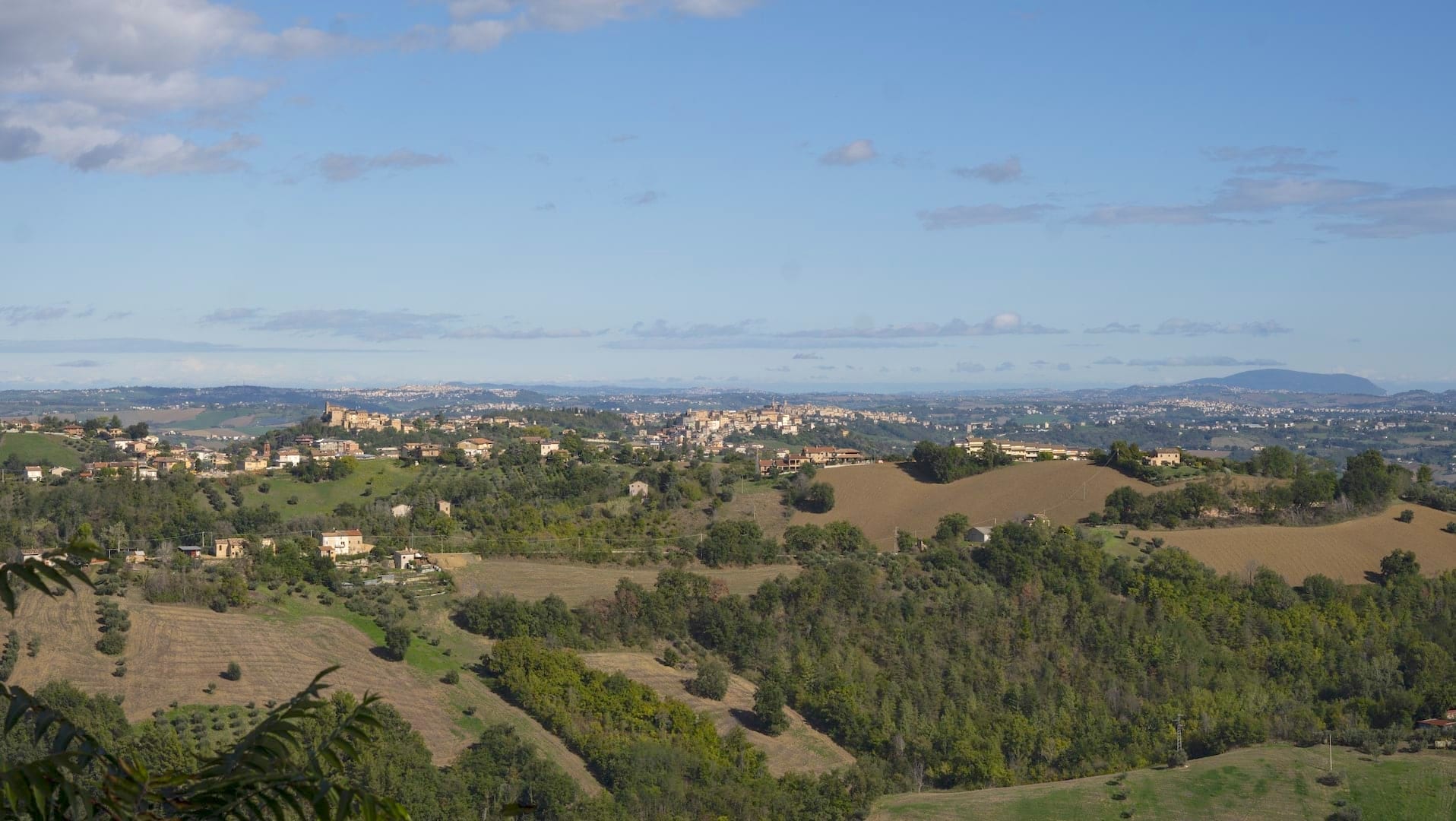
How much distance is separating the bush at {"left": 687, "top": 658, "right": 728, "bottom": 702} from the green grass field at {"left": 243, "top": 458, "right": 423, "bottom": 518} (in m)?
26.3

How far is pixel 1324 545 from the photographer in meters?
56.8

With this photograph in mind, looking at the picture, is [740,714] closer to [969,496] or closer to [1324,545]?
[1324,545]

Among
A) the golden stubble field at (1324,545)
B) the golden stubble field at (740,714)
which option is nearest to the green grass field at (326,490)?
the golden stubble field at (740,714)

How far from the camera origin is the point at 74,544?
4125 millimetres

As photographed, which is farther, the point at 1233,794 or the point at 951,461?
the point at 951,461

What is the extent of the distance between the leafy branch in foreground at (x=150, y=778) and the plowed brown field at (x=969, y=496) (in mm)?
56923

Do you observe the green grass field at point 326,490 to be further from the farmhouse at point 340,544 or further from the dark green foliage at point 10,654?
the dark green foliage at point 10,654

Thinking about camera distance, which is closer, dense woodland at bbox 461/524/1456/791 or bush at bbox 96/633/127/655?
bush at bbox 96/633/127/655

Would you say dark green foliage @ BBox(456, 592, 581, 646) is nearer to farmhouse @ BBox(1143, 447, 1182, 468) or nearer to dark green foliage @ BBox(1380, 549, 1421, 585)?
dark green foliage @ BBox(1380, 549, 1421, 585)

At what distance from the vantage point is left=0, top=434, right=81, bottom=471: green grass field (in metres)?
78.4

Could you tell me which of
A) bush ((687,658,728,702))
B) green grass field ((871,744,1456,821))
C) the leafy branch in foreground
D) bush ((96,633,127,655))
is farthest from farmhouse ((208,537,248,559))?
the leafy branch in foreground

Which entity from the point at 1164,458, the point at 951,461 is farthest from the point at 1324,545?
the point at 951,461

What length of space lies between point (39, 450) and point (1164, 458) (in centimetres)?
6299

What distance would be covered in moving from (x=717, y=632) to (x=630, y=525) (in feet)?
48.9
